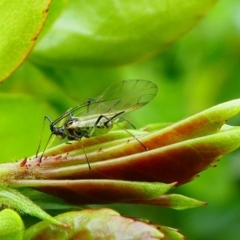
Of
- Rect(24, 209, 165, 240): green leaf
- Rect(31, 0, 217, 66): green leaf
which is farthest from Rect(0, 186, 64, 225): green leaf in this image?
Rect(31, 0, 217, 66): green leaf

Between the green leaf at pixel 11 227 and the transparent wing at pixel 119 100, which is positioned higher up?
the transparent wing at pixel 119 100

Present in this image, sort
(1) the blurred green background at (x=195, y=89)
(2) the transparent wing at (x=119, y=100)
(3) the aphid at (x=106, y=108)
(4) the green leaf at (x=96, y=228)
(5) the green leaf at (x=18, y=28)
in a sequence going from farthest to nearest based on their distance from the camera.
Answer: (1) the blurred green background at (x=195, y=89)
(2) the transparent wing at (x=119, y=100)
(3) the aphid at (x=106, y=108)
(5) the green leaf at (x=18, y=28)
(4) the green leaf at (x=96, y=228)

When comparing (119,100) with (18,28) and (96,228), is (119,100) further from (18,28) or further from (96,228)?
(96,228)

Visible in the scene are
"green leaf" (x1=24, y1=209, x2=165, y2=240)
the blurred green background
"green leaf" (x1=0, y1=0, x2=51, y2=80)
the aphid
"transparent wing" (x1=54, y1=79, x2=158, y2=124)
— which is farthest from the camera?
the blurred green background

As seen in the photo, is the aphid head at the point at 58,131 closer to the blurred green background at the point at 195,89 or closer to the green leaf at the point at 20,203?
the green leaf at the point at 20,203

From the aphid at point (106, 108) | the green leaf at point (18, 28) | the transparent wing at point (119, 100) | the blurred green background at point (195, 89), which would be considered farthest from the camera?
the blurred green background at point (195, 89)

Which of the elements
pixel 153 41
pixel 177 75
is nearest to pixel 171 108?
pixel 177 75

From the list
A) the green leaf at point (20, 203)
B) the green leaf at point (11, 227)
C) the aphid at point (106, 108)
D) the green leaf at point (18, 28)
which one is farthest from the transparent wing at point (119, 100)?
the green leaf at point (11, 227)

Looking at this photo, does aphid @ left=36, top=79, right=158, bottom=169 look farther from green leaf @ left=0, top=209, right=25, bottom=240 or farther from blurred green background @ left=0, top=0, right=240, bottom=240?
blurred green background @ left=0, top=0, right=240, bottom=240
